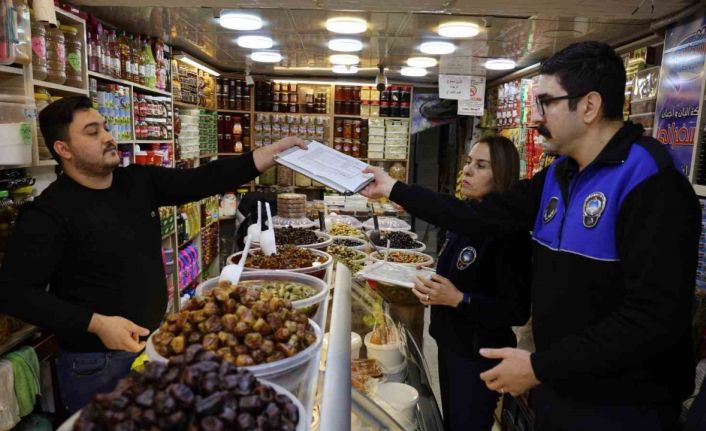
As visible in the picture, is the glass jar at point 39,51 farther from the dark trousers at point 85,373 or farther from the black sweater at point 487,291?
the black sweater at point 487,291

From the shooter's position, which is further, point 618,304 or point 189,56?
point 189,56

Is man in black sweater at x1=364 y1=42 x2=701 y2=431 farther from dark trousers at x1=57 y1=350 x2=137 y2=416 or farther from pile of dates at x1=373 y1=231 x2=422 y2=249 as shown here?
pile of dates at x1=373 y1=231 x2=422 y2=249

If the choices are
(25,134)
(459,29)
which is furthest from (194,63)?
(25,134)

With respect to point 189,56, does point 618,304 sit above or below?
below

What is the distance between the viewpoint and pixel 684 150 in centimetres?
316

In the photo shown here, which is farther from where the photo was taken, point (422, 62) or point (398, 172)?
point (398, 172)

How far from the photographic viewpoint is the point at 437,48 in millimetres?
5035

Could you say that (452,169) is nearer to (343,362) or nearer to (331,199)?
(331,199)

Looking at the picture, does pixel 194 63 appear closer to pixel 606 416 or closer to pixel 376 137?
pixel 376 137

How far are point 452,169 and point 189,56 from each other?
16.1 ft

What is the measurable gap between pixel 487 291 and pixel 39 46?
2.72 meters

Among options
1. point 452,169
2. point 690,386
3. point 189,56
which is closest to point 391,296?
point 690,386

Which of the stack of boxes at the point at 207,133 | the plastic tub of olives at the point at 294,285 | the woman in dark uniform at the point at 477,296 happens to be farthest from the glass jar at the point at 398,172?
the plastic tub of olives at the point at 294,285

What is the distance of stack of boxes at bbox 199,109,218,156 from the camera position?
6.47 m
